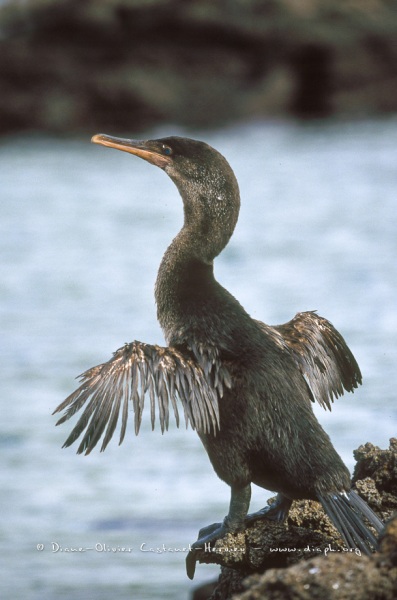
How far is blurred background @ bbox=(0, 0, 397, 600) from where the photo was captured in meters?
7.60

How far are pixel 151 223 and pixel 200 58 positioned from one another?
368 inches

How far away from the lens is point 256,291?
535 inches

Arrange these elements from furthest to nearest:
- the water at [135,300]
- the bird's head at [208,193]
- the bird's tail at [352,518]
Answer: the water at [135,300] < the bird's head at [208,193] < the bird's tail at [352,518]

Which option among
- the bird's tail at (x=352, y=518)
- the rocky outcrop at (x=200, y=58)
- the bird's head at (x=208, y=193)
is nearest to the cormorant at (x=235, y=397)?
the bird's tail at (x=352, y=518)

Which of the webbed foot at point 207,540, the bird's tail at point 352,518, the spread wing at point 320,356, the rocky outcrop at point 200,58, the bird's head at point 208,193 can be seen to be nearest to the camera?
the bird's tail at point 352,518

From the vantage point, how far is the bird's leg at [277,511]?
4.75 meters

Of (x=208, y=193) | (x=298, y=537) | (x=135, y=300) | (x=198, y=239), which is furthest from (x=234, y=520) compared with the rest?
(x=135, y=300)

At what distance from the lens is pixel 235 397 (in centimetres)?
479

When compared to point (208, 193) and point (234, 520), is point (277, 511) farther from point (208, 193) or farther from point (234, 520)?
point (208, 193)

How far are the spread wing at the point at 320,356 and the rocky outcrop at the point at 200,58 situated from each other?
1997 cm

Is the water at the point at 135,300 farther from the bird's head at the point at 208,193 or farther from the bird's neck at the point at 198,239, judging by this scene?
the bird's head at the point at 208,193

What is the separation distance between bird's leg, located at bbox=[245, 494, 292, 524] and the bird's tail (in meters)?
0.28

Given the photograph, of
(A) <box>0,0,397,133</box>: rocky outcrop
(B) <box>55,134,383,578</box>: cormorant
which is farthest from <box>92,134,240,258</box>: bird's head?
(A) <box>0,0,397,133</box>: rocky outcrop

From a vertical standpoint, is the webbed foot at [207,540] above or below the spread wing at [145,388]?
below
